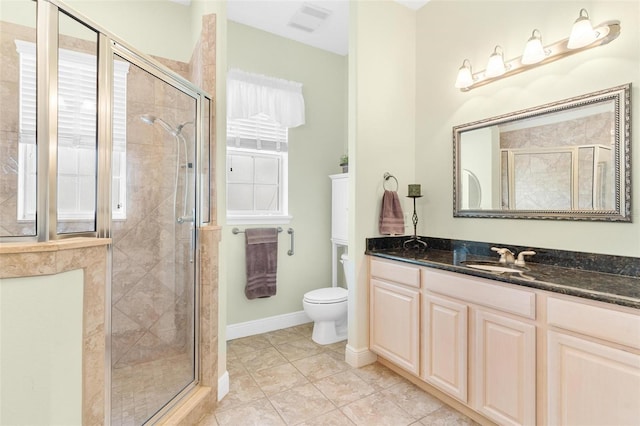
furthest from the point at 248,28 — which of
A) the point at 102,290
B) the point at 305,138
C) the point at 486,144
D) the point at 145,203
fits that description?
the point at 102,290

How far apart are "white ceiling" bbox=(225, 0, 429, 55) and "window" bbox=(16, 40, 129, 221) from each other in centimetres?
153

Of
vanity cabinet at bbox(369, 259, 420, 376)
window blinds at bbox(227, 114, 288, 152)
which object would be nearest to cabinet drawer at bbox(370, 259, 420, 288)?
vanity cabinet at bbox(369, 259, 420, 376)

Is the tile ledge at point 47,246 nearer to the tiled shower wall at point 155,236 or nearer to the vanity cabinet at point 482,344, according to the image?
the tiled shower wall at point 155,236

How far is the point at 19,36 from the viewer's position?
5.70 ft

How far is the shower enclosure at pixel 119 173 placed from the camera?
1.16 metres

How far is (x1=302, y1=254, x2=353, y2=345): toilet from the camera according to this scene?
272 cm

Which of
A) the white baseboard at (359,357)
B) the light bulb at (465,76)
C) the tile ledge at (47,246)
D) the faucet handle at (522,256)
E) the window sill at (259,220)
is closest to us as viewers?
the tile ledge at (47,246)

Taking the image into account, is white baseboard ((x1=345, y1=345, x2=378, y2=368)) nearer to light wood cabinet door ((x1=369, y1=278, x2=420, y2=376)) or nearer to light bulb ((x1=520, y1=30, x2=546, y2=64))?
light wood cabinet door ((x1=369, y1=278, x2=420, y2=376))

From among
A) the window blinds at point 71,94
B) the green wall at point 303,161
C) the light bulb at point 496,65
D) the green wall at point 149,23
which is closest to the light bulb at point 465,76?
the light bulb at point 496,65

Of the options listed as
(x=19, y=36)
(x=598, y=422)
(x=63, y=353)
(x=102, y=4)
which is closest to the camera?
(x=63, y=353)

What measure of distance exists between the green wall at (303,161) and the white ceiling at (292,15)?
8 cm

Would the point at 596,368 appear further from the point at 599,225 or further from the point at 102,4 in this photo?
the point at 102,4

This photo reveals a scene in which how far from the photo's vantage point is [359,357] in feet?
7.83

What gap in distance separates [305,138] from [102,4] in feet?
6.43
